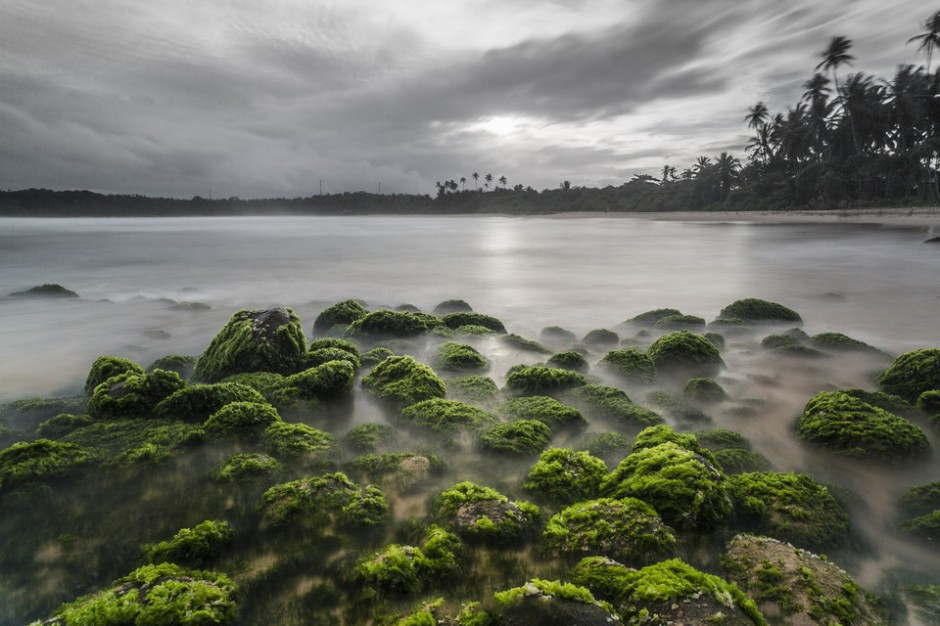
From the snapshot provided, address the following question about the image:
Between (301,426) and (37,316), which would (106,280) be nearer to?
(37,316)

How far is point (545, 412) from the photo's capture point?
186 inches

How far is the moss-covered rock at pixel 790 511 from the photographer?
9.84 ft

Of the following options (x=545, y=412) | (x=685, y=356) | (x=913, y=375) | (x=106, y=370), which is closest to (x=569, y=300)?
(x=685, y=356)

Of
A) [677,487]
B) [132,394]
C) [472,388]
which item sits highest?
[132,394]

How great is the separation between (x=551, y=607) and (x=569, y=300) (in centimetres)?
1177

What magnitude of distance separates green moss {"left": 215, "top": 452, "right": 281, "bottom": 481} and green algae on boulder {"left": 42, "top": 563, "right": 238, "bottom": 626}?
104cm

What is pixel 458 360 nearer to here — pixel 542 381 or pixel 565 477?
pixel 542 381

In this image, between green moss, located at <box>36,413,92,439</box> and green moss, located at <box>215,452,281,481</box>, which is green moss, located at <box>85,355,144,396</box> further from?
green moss, located at <box>215,452,281,481</box>

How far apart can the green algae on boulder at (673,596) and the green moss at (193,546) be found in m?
2.21

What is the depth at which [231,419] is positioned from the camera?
4.34 meters

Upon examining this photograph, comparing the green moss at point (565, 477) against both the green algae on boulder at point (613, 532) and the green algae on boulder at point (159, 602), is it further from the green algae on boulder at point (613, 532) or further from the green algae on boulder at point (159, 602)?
the green algae on boulder at point (159, 602)

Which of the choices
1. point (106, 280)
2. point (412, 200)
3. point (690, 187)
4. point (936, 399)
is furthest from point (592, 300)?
point (412, 200)

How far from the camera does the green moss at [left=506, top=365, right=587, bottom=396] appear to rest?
5496mm

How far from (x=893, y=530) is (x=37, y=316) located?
15.4 metres
